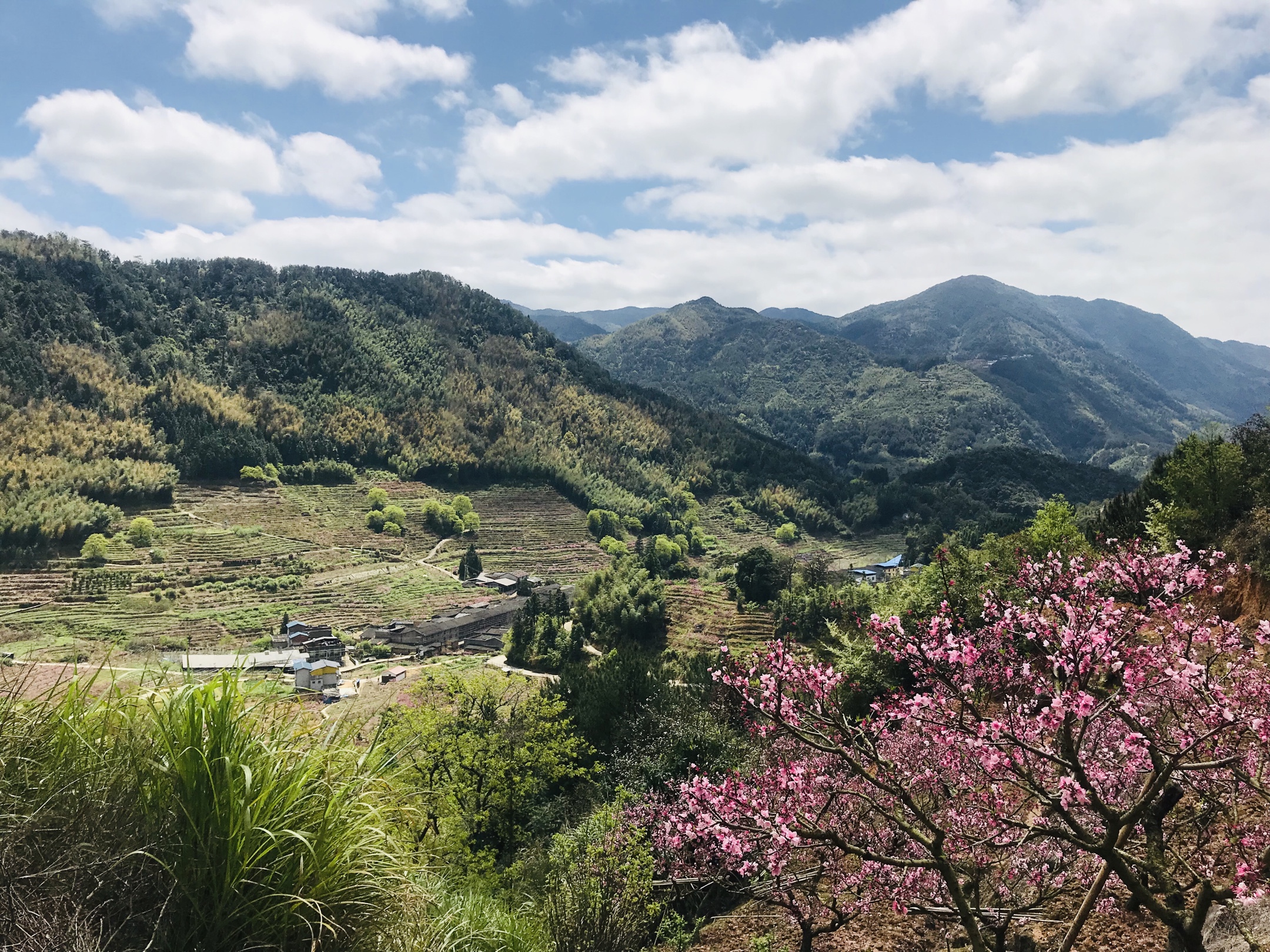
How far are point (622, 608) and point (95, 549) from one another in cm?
5675

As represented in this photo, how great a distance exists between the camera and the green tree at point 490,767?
16.7 meters

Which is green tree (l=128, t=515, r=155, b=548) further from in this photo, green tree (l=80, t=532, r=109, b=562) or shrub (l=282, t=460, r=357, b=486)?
shrub (l=282, t=460, r=357, b=486)

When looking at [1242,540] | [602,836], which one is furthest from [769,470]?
[602,836]

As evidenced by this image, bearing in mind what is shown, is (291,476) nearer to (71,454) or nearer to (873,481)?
(71,454)

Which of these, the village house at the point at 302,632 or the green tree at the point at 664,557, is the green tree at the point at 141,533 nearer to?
the village house at the point at 302,632

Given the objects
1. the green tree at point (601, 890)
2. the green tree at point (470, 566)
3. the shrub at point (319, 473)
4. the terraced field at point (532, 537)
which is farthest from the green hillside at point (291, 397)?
the green tree at point (601, 890)

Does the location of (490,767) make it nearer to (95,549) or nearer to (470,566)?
(470,566)

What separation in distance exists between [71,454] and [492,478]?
193 feet

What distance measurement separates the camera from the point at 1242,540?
17.3m

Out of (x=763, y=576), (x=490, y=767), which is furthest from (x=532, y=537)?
(x=490, y=767)

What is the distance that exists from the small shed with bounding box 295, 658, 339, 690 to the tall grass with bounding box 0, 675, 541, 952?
1955 inches

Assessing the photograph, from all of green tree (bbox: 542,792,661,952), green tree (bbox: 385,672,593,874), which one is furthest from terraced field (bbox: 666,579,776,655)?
green tree (bbox: 542,792,661,952)

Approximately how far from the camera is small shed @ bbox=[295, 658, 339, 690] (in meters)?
49.5

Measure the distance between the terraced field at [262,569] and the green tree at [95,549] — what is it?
1007 millimetres
